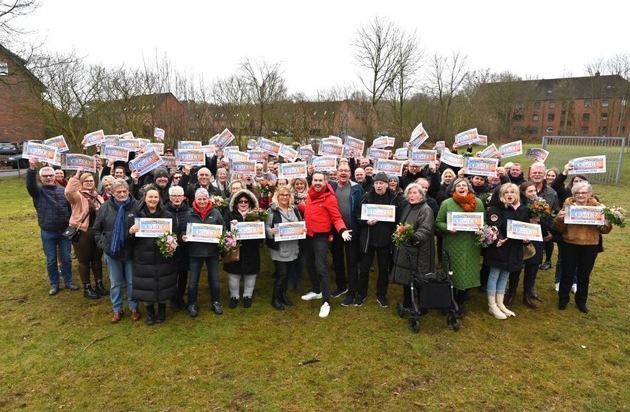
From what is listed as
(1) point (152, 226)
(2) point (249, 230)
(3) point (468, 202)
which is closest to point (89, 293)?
(1) point (152, 226)

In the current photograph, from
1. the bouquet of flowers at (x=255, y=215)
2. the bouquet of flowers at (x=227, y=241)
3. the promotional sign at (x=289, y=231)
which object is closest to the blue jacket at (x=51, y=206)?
the bouquet of flowers at (x=227, y=241)

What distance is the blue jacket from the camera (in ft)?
20.6

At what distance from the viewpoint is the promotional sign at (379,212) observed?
5816 mm

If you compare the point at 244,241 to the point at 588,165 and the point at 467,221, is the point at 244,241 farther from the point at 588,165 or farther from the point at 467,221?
the point at 588,165

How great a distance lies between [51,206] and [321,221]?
4.47 meters

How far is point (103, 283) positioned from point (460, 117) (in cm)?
3194

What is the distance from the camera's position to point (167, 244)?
202 inches

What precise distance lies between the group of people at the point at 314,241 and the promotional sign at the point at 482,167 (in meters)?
0.19

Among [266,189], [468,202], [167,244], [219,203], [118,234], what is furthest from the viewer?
[266,189]

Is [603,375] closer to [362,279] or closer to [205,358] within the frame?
[362,279]

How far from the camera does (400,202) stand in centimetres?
604

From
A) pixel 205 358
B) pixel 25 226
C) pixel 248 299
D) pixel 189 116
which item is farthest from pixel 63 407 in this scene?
pixel 189 116

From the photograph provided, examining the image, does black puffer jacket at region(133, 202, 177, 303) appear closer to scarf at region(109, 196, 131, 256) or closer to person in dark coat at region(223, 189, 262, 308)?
scarf at region(109, 196, 131, 256)

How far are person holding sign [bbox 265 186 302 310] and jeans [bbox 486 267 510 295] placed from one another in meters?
3.08
